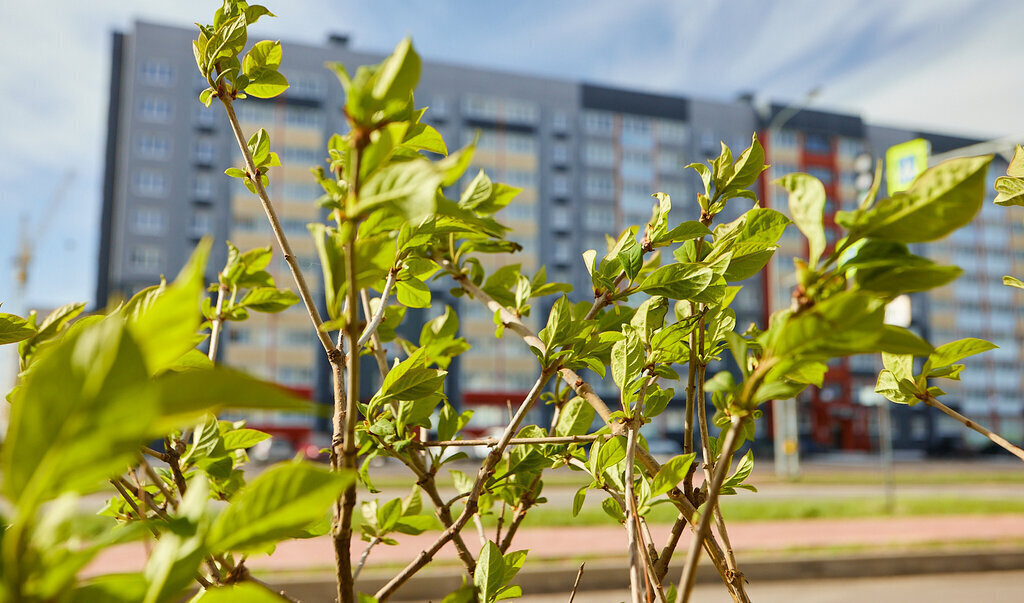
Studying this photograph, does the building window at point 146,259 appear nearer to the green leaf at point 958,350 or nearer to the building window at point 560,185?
the building window at point 560,185

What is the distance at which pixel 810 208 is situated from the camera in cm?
39

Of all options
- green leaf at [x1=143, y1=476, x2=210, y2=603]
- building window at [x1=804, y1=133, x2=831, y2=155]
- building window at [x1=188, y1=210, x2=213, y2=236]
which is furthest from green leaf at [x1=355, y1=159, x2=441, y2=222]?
building window at [x1=804, y1=133, x2=831, y2=155]

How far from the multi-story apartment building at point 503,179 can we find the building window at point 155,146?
0.05 meters

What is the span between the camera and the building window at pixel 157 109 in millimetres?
26266

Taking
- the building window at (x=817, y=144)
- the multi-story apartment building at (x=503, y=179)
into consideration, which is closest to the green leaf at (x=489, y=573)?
the multi-story apartment building at (x=503, y=179)

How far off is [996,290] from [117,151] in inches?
1630

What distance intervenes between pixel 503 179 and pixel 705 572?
Result: 81.4 ft

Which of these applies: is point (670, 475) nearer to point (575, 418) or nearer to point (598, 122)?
point (575, 418)

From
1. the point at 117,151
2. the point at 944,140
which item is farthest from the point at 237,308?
the point at 944,140

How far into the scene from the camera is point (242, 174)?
2.75ft

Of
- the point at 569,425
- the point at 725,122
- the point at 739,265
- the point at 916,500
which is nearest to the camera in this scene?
the point at 739,265

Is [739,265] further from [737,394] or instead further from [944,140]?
[944,140]

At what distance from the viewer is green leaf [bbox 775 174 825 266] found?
38cm

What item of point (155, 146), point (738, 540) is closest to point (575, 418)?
point (738, 540)
